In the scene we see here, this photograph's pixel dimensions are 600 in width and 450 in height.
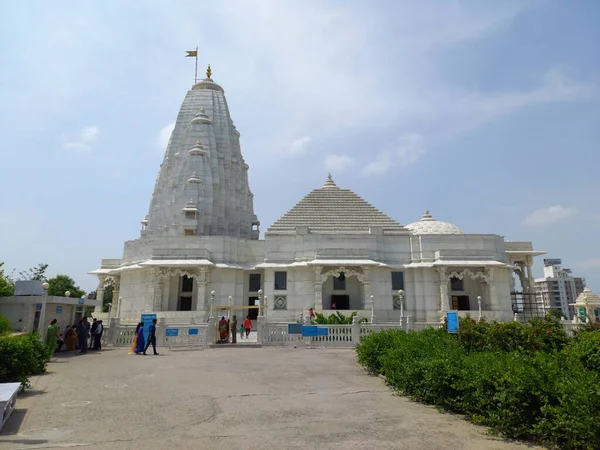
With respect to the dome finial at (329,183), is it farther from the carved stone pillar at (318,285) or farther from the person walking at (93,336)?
the person walking at (93,336)

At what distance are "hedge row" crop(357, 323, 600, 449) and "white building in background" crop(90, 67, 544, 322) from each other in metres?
21.5

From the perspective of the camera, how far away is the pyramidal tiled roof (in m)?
38.1

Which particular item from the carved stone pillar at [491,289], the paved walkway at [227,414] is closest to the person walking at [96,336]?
the paved walkway at [227,414]

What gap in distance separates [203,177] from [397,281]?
21317 millimetres

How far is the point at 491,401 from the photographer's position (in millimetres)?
6324

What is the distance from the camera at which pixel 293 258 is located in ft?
112

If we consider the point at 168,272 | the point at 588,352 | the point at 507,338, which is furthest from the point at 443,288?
the point at 588,352

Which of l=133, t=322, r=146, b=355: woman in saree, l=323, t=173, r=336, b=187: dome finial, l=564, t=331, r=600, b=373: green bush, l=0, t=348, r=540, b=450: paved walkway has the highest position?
l=323, t=173, r=336, b=187: dome finial

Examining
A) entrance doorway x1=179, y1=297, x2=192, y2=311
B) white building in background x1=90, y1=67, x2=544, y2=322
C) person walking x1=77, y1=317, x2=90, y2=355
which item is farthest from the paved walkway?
entrance doorway x1=179, y1=297, x2=192, y2=311

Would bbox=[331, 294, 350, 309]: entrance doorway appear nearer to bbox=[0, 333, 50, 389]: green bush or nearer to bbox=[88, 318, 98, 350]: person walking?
bbox=[88, 318, 98, 350]: person walking

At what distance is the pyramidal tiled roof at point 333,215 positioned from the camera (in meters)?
38.1

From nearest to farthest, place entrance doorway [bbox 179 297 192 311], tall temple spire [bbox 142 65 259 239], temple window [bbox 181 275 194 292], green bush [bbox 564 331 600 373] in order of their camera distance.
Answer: green bush [bbox 564 331 600 373] → entrance doorway [bbox 179 297 192 311] → temple window [bbox 181 275 194 292] → tall temple spire [bbox 142 65 259 239]

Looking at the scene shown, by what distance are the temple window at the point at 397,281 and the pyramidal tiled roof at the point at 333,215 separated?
5.34 metres

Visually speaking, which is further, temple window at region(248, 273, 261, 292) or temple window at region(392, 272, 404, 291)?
temple window at region(248, 273, 261, 292)
